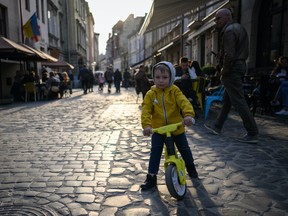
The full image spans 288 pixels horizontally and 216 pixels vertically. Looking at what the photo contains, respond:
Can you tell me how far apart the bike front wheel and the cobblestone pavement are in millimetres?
87

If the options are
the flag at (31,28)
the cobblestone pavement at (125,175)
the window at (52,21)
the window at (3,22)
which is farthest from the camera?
the window at (52,21)

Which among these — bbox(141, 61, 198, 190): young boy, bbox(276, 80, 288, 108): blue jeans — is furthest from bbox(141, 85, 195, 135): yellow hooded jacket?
bbox(276, 80, 288, 108): blue jeans

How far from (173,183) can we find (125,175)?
896 millimetres

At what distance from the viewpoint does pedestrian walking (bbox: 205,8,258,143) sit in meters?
4.52

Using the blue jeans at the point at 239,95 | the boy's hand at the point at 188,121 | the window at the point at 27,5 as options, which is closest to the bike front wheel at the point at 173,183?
the boy's hand at the point at 188,121

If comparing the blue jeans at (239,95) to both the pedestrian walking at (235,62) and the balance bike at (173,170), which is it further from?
the balance bike at (173,170)

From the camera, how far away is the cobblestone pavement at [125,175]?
2.54 meters

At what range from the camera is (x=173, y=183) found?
8.54 feet

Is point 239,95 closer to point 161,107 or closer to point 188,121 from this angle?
point 161,107

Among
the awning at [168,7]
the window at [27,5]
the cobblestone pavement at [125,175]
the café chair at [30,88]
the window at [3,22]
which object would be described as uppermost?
the window at [27,5]

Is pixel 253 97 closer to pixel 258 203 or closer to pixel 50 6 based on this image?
pixel 258 203

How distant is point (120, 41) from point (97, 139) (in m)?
82.8

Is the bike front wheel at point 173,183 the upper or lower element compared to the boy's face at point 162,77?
lower

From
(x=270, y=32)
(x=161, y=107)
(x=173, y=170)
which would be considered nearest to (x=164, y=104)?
(x=161, y=107)
